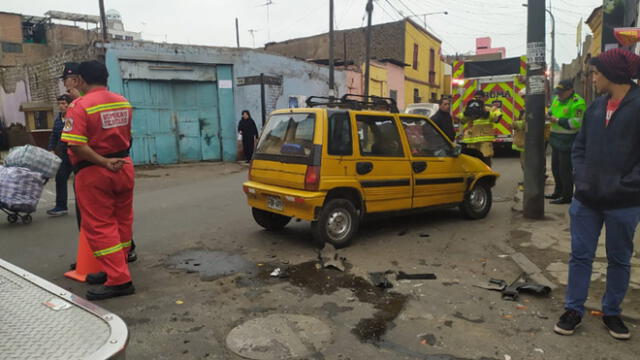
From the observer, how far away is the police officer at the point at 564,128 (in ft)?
22.9

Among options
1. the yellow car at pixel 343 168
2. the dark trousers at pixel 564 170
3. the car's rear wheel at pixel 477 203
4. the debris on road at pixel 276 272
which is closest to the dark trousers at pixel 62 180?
the yellow car at pixel 343 168

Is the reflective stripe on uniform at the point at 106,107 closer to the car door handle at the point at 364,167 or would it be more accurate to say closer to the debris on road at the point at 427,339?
the car door handle at the point at 364,167

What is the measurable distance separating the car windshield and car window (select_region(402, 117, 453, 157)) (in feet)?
4.61

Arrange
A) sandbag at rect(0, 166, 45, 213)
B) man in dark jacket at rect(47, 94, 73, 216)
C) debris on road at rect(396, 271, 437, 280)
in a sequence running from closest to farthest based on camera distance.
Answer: debris on road at rect(396, 271, 437, 280)
sandbag at rect(0, 166, 45, 213)
man in dark jacket at rect(47, 94, 73, 216)

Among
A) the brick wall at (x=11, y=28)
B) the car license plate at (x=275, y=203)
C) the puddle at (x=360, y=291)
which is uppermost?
the brick wall at (x=11, y=28)

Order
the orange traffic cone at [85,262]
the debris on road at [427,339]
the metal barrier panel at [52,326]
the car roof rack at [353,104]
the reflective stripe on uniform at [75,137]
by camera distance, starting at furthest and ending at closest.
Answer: the car roof rack at [353,104] < the orange traffic cone at [85,262] < the reflective stripe on uniform at [75,137] < the debris on road at [427,339] < the metal barrier panel at [52,326]

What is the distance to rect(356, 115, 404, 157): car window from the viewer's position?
224 inches

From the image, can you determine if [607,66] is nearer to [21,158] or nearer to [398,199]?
[398,199]

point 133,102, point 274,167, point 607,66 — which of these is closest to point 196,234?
point 274,167

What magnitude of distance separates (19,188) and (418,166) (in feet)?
18.5

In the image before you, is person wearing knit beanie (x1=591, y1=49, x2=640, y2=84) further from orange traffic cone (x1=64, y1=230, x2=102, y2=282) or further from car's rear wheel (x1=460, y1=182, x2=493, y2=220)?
orange traffic cone (x1=64, y1=230, x2=102, y2=282)

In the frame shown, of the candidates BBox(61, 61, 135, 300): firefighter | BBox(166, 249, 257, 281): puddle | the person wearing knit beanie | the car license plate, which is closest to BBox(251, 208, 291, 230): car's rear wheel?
the car license plate

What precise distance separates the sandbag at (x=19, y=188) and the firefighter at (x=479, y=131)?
7.29 metres

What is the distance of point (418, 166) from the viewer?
615cm
